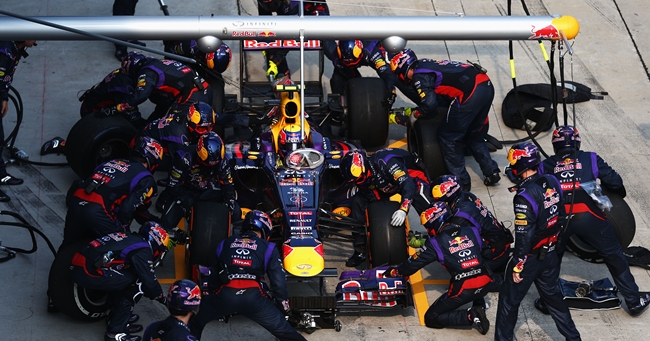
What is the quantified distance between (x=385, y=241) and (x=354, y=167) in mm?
1010

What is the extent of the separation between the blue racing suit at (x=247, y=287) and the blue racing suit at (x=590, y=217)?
9.98ft

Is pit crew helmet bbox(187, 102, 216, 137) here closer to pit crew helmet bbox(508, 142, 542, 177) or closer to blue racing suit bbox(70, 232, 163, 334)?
blue racing suit bbox(70, 232, 163, 334)

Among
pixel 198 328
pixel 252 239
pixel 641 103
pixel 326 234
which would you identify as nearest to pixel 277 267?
pixel 252 239

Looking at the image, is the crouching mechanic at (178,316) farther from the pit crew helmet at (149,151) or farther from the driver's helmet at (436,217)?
the driver's helmet at (436,217)

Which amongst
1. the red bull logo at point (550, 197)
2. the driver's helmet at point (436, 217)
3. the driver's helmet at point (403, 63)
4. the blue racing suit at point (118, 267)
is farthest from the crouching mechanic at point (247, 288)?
the driver's helmet at point (403, 63)

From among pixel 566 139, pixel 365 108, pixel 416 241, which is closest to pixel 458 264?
pixel 416 241

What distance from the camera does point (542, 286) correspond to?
10.6m

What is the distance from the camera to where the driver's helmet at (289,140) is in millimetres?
12141

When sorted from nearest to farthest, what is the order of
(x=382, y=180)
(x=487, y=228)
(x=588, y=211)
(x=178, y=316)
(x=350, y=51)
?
(x=178, y=316), (x=588, y=211), (x=487, y=228), (x=382, y=180), (x=350, y=51)

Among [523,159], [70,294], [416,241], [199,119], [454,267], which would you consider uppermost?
[523,159]

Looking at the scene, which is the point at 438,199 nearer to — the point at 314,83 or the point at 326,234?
the point at 326,234

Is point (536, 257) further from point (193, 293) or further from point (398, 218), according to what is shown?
point (193, 293)

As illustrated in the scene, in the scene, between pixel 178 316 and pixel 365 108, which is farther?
pixel 365 108

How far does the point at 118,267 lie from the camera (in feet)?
33.7
